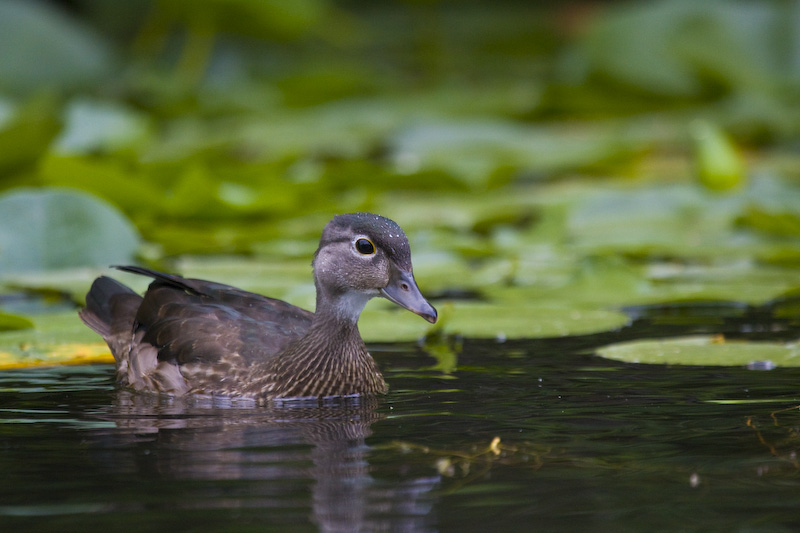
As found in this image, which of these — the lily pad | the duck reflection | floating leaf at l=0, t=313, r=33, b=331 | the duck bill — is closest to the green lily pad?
the duck bill

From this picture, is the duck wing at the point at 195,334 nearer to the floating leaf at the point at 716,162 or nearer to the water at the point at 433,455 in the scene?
the water at the point at 433,455

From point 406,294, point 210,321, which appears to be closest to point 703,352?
point 406,294

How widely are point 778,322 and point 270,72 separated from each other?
12201 mm

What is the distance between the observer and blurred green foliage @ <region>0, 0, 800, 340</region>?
5.22m

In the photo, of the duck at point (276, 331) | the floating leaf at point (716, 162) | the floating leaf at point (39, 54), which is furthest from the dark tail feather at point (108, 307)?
the floating leaf at point (39, 54)

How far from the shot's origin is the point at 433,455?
9.08ft

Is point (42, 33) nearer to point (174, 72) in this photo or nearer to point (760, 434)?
point (174, 72)

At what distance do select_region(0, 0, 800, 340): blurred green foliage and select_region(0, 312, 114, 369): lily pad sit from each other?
34cm

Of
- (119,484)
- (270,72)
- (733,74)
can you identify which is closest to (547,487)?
(119,484)

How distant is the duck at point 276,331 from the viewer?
3.70 metres

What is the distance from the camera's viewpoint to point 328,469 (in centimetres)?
267

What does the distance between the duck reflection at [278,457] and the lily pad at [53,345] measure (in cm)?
45

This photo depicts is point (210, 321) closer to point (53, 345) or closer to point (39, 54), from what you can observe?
point (53, 345)

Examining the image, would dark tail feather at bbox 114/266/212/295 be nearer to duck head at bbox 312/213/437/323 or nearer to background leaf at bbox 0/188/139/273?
duck head at bbox 312/213/437/323
